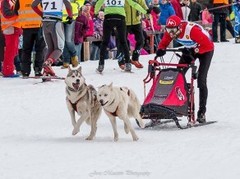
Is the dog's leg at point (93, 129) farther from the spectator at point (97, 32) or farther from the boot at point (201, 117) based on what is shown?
the spectator at point (97, 32)

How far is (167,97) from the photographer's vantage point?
31.4ft

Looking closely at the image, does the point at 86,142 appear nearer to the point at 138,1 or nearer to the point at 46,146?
the point at 46,146

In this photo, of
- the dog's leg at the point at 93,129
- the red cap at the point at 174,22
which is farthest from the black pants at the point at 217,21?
the dog's leg at the point at 93,129

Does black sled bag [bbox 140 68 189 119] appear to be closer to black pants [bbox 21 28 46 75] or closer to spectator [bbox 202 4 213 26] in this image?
black pants [bbox 21 28 46 75]

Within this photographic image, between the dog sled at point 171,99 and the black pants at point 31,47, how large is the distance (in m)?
4.19

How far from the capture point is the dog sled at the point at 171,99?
9430mm

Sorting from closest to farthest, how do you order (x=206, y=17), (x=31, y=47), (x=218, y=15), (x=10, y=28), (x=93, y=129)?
1. (x=93, y=129)
2. (x=31, y=47)
3. (x=10, y=28)
4. (x=218, y=15)
5. (x=206, y=17)

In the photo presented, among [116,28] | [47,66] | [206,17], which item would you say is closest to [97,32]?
[116,28]

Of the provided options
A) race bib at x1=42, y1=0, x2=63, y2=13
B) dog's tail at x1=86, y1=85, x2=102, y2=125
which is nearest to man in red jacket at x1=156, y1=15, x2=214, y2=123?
dog's tail at x1=86, y1=85, x2=102, y2=125

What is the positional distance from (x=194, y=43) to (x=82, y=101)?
72.8 inches

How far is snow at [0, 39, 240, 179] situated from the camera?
6.76m

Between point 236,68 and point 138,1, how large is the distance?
2411mm

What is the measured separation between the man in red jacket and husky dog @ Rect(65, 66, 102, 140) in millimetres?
1480

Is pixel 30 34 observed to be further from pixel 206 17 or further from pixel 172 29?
pixel 206 17
